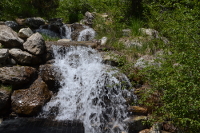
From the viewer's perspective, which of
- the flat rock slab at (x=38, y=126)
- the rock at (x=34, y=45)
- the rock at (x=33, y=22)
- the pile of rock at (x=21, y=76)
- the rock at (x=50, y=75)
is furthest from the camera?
the rock at (x=33, y=22)

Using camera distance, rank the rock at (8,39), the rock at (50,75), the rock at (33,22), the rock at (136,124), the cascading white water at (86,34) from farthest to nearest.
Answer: the rock at (33,22) → the cascading white water at (86,34) → the rock at (8,39) → the rock at (50,75) → the rock at (136,124)

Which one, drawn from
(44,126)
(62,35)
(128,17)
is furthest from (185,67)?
(62,35)

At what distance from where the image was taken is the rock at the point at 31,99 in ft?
15.7

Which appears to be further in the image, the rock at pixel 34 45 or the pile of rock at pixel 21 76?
the rock at pixel 34 45

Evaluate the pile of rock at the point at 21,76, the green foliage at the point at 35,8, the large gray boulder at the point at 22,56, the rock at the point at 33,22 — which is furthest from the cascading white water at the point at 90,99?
the green foliage at the point at 35,8

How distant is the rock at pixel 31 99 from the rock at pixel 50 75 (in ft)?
0.64

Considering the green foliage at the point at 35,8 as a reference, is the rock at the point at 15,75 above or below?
below

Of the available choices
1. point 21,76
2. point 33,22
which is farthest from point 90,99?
point 33,22

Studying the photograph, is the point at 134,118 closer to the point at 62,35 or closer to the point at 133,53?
the point at 133,53

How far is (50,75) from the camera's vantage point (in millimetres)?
5727

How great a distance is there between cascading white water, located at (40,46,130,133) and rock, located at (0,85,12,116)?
1000 millimetres

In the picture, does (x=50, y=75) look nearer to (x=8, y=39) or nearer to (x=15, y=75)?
(x=15, y=75)

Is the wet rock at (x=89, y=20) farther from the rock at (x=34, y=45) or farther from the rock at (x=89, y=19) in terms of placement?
the rock at (x=34, y=45)

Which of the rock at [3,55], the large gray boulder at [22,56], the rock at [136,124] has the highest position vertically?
the rock at [3,55]
